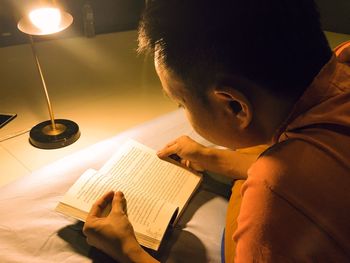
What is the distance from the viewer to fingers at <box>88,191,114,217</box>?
0.76 m

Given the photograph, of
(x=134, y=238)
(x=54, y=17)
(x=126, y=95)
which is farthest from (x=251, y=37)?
(x=126, y=95)

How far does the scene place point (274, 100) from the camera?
0.55 meters

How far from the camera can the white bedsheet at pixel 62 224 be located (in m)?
0.76

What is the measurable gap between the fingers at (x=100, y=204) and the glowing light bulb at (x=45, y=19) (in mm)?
389

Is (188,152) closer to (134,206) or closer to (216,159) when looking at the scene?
(216,159)

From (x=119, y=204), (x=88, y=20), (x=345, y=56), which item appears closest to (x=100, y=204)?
(x=119, y=204)

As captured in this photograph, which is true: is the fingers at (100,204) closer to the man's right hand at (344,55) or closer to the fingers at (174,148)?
the fingers at (174,148)

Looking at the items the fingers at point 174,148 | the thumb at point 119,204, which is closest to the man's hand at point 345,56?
the fingers at point 174,148

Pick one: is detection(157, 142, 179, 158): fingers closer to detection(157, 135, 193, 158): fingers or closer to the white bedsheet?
detection(157, 135, 193, 158): fingers

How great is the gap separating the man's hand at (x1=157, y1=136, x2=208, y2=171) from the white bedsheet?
0.20 ft

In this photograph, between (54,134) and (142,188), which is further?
(54,134)

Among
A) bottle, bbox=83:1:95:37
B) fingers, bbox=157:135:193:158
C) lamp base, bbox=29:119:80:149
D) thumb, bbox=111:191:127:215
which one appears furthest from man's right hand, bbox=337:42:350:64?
bottle, bbox=83:1:95:37

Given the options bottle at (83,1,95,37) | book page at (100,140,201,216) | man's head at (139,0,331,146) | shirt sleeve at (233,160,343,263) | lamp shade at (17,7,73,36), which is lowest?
book page at (100,140,201,216)

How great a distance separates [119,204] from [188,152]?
0.74 ft
